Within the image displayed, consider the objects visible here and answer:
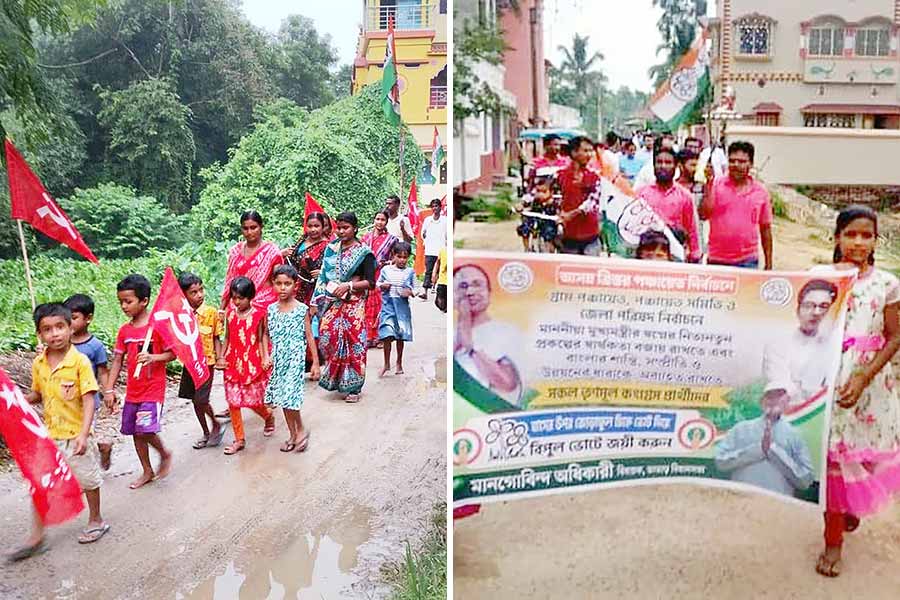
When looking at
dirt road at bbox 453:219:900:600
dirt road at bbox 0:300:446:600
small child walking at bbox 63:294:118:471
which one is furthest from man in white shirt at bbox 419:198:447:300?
small child walking at bbox 63:294:118:471

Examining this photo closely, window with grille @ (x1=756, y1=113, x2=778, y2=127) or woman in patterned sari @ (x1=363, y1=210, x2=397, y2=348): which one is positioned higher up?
window with grille @ (x1=756, y1=113, x2=778, y2=127)

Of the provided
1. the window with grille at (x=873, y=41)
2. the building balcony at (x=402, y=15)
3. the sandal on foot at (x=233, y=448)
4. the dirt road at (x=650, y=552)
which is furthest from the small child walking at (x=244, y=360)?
the window with grille at (x=873, y=41)

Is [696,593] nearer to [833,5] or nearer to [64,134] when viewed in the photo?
[833,5]

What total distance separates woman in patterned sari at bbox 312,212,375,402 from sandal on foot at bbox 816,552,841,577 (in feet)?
4.32

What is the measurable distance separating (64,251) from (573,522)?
1.47 meters

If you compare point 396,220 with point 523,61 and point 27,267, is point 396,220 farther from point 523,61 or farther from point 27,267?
point 27,267

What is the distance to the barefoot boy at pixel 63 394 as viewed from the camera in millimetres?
2172

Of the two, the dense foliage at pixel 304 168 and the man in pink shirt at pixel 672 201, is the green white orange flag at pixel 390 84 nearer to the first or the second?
the dense foliage at pixel 304 168

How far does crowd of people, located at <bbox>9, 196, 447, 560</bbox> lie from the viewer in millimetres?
2188

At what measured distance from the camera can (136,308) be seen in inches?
87.3

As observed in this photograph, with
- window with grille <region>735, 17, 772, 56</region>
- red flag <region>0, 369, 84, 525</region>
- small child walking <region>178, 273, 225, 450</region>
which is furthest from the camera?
window with grille <region>735, 17, 772, 56</region>

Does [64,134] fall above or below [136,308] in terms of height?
above

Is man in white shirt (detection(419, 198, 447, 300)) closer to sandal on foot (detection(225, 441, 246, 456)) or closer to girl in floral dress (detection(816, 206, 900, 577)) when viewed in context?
sandal on foot (detection(225, 441, 246, 456))

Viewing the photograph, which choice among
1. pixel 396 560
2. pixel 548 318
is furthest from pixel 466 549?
pixel 548 318
